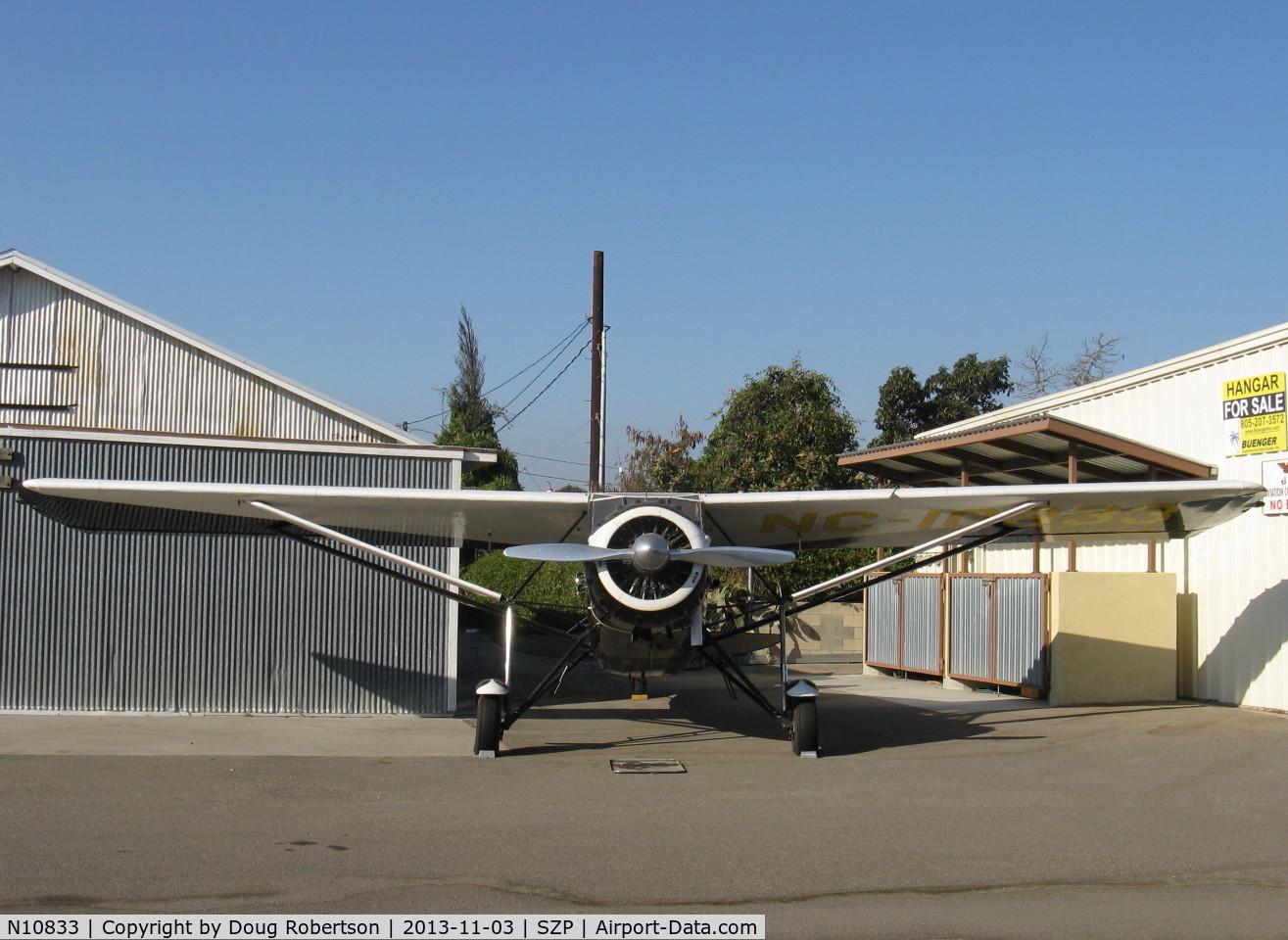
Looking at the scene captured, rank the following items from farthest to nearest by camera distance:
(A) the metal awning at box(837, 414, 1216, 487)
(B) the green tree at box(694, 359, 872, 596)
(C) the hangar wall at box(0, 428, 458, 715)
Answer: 1. (B) the green tree at box(694, 359, 872, 596)
2. (A) the metal awning at box(837, 414, 1216, 487)
3. (C) the hangar wall at box(0, 428, 458, 715)

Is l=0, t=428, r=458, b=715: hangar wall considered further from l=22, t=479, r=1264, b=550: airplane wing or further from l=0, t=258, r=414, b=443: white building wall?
l=22, t=479, r=1264, b=550: airplane wing

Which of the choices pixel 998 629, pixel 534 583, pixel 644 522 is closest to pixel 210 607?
pixel 644 522

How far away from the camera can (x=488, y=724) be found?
9.83 meters

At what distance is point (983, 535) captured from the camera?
1117 centimetres

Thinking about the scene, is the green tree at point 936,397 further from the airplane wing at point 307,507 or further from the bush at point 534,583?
the airplane wing at point 307,507

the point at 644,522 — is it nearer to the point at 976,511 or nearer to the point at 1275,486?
the point at 976,511

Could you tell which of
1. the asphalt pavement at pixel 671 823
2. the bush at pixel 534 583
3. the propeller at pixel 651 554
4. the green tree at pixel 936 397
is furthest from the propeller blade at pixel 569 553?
the green tree at pixel 936 397

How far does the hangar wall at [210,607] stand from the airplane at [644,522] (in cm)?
124

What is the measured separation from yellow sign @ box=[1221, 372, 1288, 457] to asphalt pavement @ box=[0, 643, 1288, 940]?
321cm

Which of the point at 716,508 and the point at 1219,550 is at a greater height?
the point at 716,508

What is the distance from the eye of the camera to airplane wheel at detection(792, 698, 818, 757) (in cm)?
986

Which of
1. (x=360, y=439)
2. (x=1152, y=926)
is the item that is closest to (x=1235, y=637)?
(x=1152, y=926)

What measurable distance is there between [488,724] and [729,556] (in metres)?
2.73
